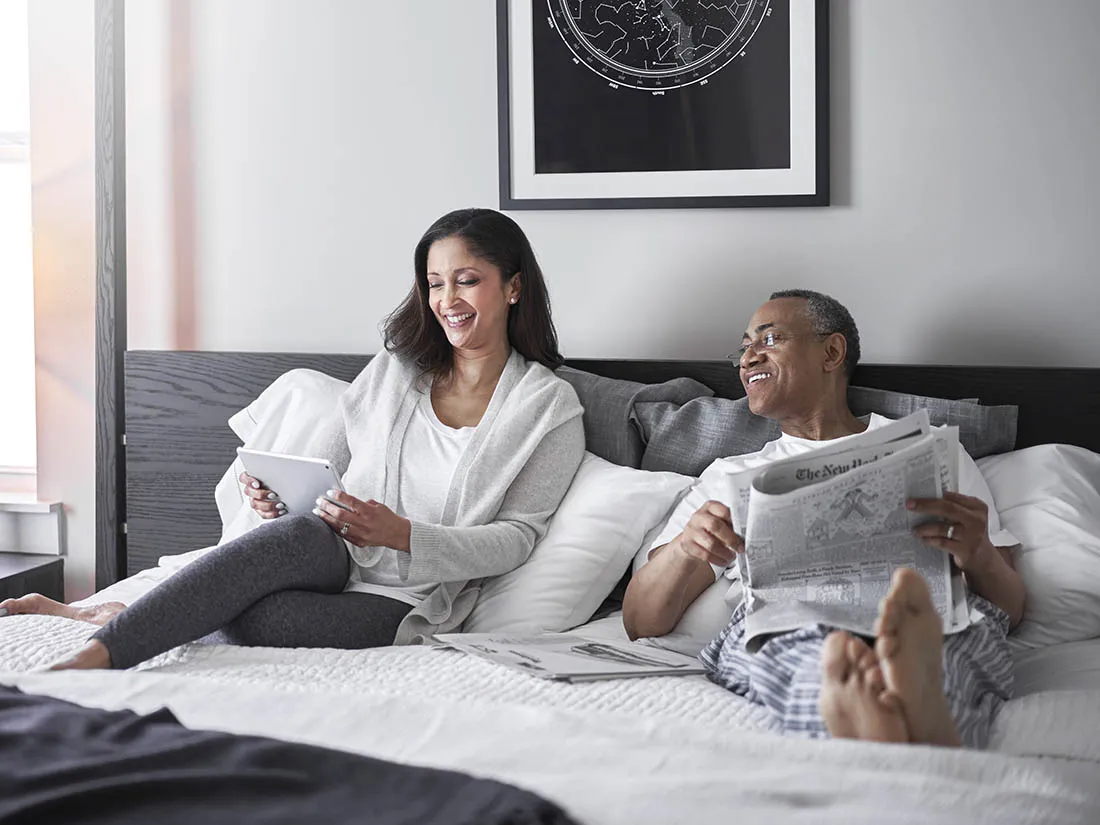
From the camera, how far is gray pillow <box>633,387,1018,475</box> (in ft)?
6.73

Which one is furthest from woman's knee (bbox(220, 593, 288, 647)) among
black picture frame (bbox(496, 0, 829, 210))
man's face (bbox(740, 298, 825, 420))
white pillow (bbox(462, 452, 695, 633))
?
black picture frame (bbox(496, 0, 829, 210))

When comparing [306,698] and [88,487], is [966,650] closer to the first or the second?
[306,698]

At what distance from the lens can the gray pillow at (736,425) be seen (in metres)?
2.05

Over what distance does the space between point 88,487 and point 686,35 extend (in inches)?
72.7

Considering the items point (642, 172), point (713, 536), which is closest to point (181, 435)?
point (642, 172)

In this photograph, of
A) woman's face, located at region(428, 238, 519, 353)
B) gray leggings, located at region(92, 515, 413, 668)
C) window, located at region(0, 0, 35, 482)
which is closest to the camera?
gray leggings, located at region(92, 515, 413, 668)

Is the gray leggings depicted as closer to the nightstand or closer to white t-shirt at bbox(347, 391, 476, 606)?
white t-shirt at bbox(347, 391, 476, 606)

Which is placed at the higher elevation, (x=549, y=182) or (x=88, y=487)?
(x=549, y=182)

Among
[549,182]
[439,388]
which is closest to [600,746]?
[439,388]

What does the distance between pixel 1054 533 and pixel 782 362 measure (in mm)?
535

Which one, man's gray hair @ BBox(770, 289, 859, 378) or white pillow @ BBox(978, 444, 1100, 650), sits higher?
man's gray hair @ BBox(770, 289, 859, 378)

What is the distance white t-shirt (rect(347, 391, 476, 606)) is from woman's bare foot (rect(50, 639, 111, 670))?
0.49 m

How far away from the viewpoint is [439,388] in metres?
2.30

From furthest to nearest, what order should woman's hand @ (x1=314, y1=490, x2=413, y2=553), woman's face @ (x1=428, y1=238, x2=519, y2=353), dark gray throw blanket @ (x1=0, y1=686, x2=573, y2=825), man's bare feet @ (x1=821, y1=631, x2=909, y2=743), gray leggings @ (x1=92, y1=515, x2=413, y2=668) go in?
woman's face @ (x1=428, y1=238, x2=519, y2=353), woman's hand @ (x1=314, y1=490, x2=413, y2=553), gray leggings @ (x1=92, y1=515, x2=413, y2=668), man's bare feet @ (x1=821, y1=631, x2=909, y2=743), dark gray throw blanket @ (x1=0, y1=686, x2=573, y2=825)
